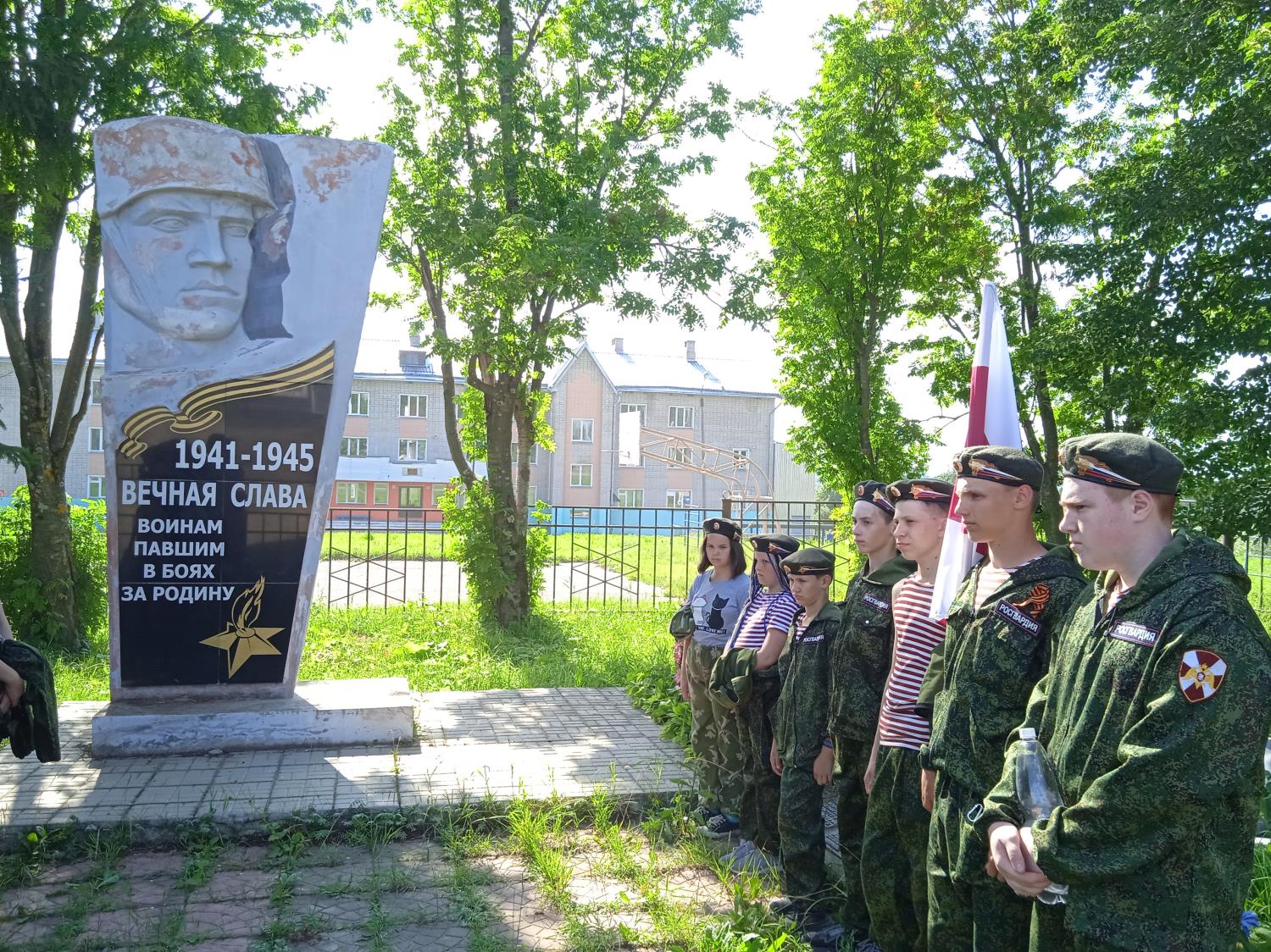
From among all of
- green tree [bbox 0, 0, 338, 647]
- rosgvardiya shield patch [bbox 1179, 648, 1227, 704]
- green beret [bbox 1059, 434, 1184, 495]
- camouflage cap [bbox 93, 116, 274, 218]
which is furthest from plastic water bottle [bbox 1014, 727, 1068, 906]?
green tree [bbox 0, 0, 338, 647]

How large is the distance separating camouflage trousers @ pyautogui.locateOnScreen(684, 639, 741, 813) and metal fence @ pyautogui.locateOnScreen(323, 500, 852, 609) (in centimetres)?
507

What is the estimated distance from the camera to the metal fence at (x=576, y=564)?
1235cm

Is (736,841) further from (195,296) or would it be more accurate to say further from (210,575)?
(195,296)

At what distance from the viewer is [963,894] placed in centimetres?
270

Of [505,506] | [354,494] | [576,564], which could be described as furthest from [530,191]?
[354,494]

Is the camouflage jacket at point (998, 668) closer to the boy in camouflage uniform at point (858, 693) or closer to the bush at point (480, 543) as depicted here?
the boy in camouflage uniform at point (858, 693)

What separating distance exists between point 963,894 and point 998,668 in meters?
0.63

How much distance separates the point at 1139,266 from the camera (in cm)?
768

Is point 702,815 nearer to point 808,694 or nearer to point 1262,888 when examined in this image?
point 808,694

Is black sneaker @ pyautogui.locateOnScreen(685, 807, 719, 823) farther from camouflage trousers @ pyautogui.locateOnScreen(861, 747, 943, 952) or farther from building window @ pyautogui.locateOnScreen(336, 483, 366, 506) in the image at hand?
building window @ pyautogui.locateOnScreen(336, 483, 366, 506)

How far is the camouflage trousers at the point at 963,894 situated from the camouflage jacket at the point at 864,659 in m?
0.70

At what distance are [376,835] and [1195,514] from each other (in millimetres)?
5751

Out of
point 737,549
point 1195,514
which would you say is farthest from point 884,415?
point 737,549

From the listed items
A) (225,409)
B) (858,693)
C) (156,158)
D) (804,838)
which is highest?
(156,158)
